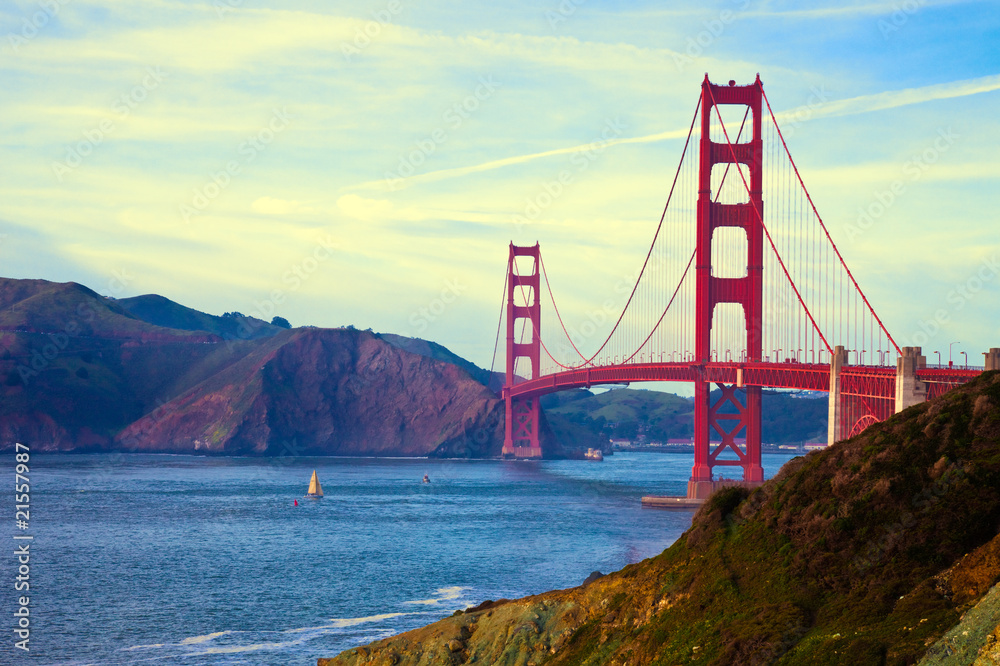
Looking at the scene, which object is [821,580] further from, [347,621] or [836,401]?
[836,401]

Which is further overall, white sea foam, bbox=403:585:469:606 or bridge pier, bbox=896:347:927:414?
bridge pier, bbox=896:347:927:414

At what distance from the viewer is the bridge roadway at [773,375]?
43.5 metres

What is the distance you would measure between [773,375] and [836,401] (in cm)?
1199

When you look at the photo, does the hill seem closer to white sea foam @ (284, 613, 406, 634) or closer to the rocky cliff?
the rocky cliff

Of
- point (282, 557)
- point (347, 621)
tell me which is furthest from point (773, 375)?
point (347, 621)

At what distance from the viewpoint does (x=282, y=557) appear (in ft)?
173

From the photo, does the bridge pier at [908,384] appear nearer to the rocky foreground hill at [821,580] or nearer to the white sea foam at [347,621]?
the white sea foam at [347,621]

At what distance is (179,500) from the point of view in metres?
84.7

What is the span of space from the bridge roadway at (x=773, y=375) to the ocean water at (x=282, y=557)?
929cm

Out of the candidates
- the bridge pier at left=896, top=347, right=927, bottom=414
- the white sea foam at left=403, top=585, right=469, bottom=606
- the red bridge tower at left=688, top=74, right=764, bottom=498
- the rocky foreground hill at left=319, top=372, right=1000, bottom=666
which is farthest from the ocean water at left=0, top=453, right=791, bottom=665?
the bridge pier at left=896, top=347, right=927, bottom=414

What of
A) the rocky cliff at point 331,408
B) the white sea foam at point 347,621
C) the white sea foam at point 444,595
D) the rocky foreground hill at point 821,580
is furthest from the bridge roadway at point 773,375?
the rocky cliff at point 331,408

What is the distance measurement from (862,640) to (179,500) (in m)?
75.7

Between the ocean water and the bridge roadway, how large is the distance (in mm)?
9291

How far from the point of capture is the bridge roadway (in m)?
43.5
